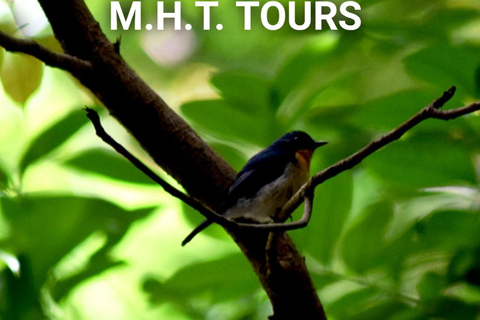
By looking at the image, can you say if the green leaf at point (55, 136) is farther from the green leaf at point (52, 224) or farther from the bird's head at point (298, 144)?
the bird's head at point (298, 144)

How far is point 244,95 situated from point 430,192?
444 mm

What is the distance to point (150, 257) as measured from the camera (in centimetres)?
201

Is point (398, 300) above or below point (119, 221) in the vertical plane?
below

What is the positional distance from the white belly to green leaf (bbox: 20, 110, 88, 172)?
25.4 inches

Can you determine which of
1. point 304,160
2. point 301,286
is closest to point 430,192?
point 301,286

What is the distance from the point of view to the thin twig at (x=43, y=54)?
1110 mm

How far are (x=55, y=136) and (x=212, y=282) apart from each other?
451 millimetres

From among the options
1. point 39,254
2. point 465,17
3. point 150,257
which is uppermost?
point 465,17

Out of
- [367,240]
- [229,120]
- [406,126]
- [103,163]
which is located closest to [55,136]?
[103,163]

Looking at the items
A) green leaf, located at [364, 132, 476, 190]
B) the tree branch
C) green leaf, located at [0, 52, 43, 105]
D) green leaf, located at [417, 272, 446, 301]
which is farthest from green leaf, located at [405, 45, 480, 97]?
green leaf, located at [0, 52, 43, 105]

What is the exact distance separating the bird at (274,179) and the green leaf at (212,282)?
32 cm

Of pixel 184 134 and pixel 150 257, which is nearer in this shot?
pixel 184 134

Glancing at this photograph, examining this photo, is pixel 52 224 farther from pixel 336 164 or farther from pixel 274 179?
pixel 274 179

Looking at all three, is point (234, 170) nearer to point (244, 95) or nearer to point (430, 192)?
point (244, 95)
